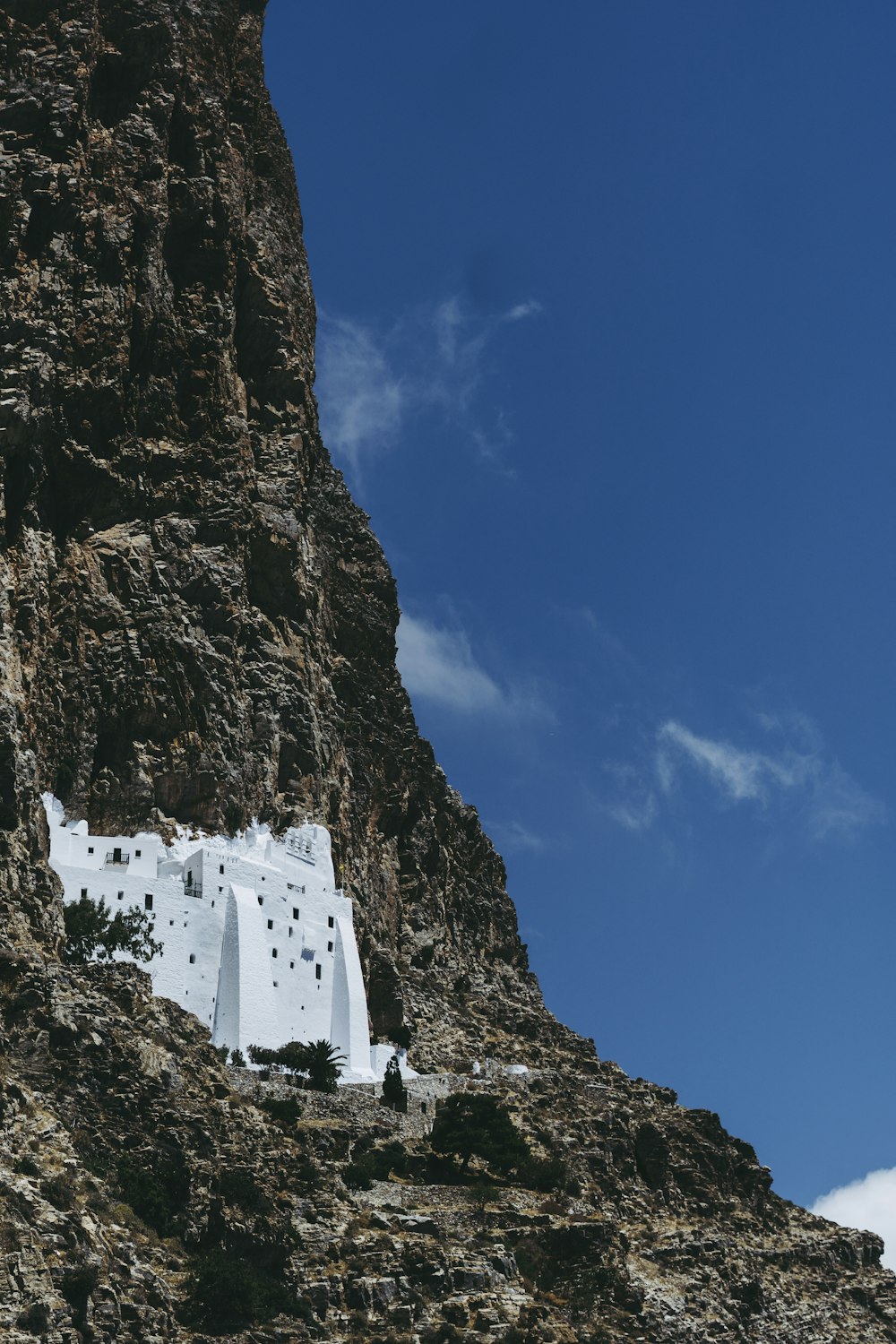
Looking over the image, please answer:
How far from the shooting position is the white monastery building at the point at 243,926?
7156 centimetres

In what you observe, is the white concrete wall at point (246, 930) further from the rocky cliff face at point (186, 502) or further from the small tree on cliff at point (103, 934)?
the rocky cliff face at point (186, 502)

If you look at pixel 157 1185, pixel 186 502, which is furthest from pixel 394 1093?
pixel 186 502

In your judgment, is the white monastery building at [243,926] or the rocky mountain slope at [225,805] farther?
the white monastery building at [243,926]

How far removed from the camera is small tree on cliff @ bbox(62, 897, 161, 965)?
65.8m

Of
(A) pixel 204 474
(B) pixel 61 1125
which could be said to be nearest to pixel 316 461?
(A) pixel 204 474

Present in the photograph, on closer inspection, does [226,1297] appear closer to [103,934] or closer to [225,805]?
[103,934]

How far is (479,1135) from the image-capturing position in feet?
216

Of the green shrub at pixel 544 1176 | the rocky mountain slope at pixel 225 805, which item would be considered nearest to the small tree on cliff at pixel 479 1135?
the green shrub at pixel 544 1176

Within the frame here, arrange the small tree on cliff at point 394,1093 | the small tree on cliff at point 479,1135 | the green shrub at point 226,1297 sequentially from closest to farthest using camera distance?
1. the green shrub at point 226,1297
2. the small tree on cliff at point 479,1135
3. the small tree on cliff at point 394,1093

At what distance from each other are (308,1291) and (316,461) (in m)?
56.3

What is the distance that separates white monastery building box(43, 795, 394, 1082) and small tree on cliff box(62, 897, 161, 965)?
0.53 m

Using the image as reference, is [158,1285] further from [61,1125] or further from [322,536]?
[322,536]

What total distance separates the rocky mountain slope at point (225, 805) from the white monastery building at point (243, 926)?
2239 mm

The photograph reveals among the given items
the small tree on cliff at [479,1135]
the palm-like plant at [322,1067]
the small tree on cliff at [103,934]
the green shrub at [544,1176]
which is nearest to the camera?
the small tree on cliff at [479,1135]
